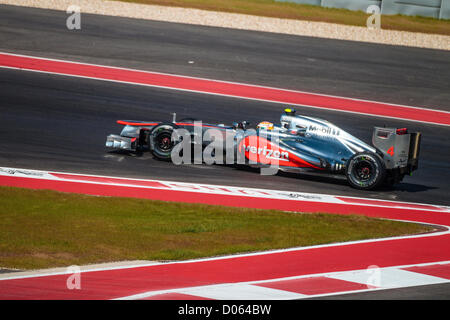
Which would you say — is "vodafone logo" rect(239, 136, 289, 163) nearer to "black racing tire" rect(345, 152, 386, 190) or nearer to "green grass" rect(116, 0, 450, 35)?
"black racing tire" rect(345, 152, 386, 190)

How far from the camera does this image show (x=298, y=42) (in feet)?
102

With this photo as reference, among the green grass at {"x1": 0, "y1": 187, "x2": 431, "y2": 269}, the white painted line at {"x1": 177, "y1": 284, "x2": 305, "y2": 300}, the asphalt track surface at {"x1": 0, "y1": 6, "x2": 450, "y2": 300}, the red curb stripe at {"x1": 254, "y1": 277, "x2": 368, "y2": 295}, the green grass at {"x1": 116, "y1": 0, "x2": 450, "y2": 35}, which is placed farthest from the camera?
the green grass at {"x1": 116, "y1": 0, "x2": 450, "y2": 35}

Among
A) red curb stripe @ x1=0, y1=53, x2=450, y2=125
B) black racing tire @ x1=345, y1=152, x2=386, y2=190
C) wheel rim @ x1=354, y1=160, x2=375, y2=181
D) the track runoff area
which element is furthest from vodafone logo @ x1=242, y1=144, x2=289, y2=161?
red curb stripe @ x1=0, y1=53, x2=450, y2=125

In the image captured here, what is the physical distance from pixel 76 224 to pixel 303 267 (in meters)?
3.99

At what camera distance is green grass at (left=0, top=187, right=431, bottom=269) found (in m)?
11.1

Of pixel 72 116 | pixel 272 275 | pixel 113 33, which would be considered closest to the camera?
pixel 272 275

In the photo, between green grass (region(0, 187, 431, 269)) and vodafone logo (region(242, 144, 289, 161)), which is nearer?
green grass (region(0, 187, 431, 269))

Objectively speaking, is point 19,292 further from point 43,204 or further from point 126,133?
point 126,133

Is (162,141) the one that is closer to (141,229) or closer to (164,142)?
(164,142)

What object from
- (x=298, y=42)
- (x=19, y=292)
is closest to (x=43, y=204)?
(x=19, y=292)

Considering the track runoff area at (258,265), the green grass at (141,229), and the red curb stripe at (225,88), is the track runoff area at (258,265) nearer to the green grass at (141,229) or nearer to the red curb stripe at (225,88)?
the green grass at (141,229)

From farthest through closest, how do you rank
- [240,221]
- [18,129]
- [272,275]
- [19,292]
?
1. [18,129]
2. [240,221]
3. [272,275]
4. [19,292]

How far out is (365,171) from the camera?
16.3 m

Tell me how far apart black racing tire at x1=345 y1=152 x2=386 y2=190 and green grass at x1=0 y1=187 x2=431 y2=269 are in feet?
6.70
